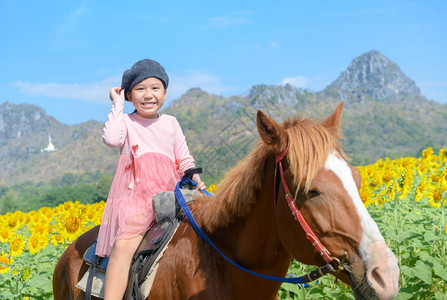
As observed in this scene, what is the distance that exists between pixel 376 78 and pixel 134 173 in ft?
527

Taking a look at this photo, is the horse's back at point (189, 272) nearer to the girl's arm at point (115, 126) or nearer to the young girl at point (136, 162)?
the young girl at point (136, 162)

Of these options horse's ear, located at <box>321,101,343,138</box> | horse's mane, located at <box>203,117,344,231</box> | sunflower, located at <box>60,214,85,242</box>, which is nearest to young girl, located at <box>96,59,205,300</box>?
horse's mane, located at <box>203,117,344,231</box>

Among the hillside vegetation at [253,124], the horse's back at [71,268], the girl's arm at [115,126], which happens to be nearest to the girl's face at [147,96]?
the girl's arm at [115,126]

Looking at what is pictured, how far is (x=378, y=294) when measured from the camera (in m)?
1.67

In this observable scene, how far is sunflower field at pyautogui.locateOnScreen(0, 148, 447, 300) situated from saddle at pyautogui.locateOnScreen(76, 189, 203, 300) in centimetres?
158

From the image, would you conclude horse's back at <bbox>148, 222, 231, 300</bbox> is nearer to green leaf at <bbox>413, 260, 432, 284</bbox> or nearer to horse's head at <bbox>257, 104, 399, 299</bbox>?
horse's head at <bbox>257, 104, 399, 299</bbox>

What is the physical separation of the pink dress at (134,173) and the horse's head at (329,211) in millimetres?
1022

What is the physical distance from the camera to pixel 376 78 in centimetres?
15112

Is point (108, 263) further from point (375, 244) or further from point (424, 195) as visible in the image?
point (424, 195)

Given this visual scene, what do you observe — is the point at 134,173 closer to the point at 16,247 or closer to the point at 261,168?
the point at 261,168

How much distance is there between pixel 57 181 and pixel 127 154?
8760cm

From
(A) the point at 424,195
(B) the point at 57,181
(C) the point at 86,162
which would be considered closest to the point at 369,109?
(C) the point at 86,162

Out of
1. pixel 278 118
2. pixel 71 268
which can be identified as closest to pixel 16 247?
pixel 71 268

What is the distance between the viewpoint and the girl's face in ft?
9.45
